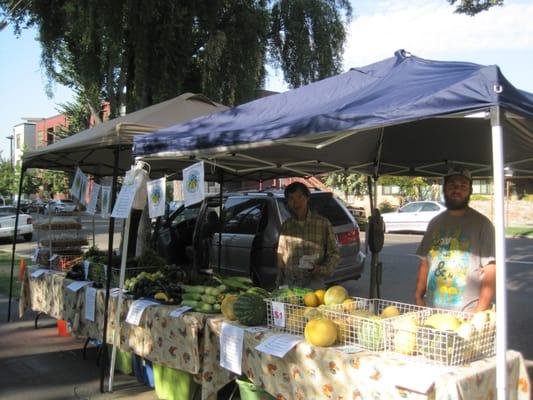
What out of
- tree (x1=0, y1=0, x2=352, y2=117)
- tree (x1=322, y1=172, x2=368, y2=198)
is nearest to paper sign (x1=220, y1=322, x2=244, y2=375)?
tree (x1=0, y1=0, x2=352, y2=117)

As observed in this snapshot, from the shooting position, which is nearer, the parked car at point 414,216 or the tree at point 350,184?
the parked car at point 414,216

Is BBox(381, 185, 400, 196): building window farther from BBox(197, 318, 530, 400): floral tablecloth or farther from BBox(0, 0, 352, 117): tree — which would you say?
BBox(197, 318, 530, 400): floral tablecloth

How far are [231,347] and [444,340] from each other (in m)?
1.51

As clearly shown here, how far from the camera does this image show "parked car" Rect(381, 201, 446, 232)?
19938 mm

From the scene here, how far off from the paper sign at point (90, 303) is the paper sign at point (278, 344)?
2.61 metres

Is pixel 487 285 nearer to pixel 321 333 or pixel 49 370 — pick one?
pixel 321 333

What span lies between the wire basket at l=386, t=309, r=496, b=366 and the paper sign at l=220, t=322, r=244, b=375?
1068 millimetres

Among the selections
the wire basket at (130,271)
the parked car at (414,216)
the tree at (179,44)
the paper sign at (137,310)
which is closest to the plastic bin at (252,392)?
the paper sign at (137,310)

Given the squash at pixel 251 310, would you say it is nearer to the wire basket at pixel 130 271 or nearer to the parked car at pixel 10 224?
the wire basket at pixel 130 271

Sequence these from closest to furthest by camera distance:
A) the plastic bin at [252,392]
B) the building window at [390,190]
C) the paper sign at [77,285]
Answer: the plastic bin at [252,392] < the paper sign at [77,285] < the building window at [390,190]

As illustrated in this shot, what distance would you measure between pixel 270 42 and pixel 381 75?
7854mm

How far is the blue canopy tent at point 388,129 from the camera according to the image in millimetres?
2486

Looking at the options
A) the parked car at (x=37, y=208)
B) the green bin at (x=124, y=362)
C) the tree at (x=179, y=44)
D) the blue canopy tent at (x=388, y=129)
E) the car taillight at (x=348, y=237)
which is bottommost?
the green bin at (x=124, y=362)

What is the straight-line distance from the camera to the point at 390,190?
3109cm
